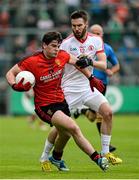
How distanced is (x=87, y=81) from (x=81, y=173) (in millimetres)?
2233

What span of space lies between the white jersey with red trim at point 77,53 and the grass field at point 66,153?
1.36 metres


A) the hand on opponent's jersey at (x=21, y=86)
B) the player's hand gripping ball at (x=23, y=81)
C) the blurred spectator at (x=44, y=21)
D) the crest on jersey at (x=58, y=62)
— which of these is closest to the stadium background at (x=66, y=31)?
the blurred spectator at (x=44, y=21)

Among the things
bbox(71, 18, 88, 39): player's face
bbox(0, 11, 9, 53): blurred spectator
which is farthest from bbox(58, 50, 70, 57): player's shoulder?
bbox(0, 11, 9, 53): blurred spectator

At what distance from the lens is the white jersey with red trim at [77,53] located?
13633 mm

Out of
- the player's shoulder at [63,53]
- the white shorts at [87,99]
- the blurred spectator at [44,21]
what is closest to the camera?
the player's shoulder at [63,53]

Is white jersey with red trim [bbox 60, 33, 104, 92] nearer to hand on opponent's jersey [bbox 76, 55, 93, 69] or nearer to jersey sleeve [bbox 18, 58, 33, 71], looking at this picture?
hand on opponent's jersey [bbox 76, 55, 93, 69]

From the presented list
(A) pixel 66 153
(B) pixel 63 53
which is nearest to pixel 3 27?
(A) pixel 66 153

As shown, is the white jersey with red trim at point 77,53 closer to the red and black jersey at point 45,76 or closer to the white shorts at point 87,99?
the white shorts at point 87,99

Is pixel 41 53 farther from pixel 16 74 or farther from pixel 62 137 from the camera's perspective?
pixel 62 137

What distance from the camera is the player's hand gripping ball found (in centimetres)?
1178

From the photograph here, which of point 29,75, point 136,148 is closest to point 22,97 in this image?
point 136,148

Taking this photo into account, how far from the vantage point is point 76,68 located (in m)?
13.2

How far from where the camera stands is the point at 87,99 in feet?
44.6

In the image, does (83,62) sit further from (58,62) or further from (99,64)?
(99,64)
